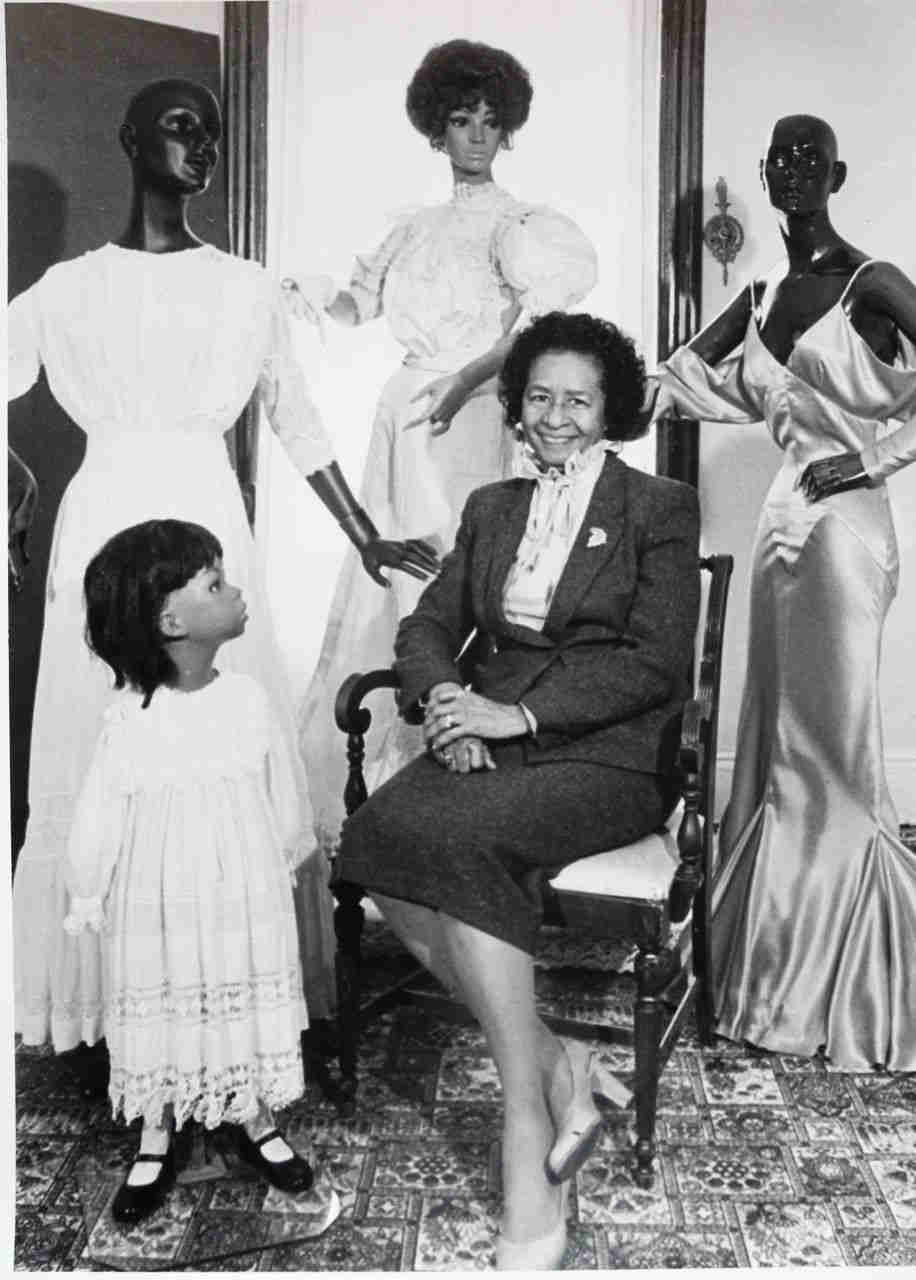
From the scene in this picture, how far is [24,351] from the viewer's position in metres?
2.63

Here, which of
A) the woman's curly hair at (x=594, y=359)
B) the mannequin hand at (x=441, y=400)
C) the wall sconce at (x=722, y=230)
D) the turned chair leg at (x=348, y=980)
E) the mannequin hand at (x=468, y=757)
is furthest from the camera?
the wall sconce at (x=722, y=230)

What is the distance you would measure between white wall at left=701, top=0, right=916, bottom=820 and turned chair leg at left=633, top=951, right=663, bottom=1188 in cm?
128

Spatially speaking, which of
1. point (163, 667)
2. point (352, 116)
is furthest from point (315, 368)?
point (163, 667)

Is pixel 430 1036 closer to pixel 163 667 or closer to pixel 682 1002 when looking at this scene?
pixel 682 1002

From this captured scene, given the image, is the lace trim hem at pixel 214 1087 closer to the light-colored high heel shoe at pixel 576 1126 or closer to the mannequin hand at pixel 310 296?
the light-colored high heel shoe at pixel 576 1126

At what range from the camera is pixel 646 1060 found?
237 centimetres

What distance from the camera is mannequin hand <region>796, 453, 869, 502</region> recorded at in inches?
108

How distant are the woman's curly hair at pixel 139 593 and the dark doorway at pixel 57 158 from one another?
51 centimetres

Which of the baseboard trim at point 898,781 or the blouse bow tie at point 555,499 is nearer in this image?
the blouse bow tie at point 555,499

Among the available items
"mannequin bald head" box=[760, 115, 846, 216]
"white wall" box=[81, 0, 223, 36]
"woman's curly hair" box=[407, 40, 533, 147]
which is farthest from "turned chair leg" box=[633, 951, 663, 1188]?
"white wall" box=[81, 0, 223, 36]

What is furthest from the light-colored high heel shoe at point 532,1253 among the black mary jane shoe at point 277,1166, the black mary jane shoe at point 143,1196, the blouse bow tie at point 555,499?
the blouse bow tie at point 555,499

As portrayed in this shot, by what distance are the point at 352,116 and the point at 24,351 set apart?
921 mm

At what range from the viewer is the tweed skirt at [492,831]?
2266mm

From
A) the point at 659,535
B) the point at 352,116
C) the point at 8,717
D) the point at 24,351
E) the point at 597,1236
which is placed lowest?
the point at 597,1236
